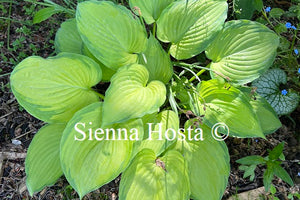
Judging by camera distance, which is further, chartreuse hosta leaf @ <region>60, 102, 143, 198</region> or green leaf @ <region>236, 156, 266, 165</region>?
green leaf @ <region>236, 156, 266, 165</region>

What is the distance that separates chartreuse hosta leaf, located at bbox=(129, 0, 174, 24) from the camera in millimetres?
1263

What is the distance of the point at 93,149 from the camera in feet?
3.59

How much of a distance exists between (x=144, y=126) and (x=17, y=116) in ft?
2.67

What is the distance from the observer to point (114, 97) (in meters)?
1.05

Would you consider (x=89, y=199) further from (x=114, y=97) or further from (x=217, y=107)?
(x=217, y=107)

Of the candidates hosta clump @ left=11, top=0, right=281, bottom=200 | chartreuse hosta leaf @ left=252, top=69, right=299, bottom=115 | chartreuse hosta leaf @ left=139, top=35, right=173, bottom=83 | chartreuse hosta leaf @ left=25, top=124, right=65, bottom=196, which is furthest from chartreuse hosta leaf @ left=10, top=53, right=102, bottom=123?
chartreuse hosta leaf @ left=252, top=69, right=299, bottom=115

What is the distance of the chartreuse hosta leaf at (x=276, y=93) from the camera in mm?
1461

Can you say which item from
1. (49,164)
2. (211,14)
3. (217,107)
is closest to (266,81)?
(217,107)

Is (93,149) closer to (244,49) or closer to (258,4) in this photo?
(244,49)

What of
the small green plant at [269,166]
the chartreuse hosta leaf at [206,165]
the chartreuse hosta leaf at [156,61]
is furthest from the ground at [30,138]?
the chartreuse hosta leaf at [156,61]

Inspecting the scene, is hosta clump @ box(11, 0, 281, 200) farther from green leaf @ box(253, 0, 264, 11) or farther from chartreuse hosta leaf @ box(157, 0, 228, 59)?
green leaf @ box(253, 0, 264, 11)

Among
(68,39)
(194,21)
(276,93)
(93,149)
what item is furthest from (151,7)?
(276,93)

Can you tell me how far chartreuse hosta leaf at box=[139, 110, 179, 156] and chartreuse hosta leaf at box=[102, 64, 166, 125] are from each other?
6.6 inches

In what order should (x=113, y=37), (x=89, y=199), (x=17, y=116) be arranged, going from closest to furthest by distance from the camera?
(x=113, y=37), (x=89, y=199), (x=17, y=116)
